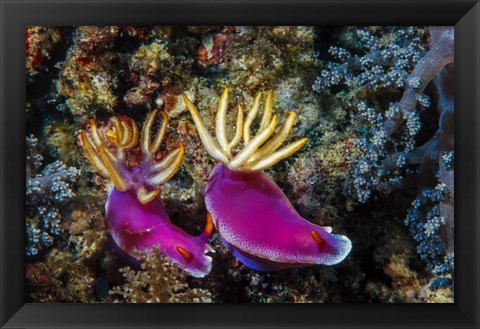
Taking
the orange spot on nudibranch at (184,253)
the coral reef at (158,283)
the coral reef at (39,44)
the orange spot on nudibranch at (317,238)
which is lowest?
the coral reef at (158,283)

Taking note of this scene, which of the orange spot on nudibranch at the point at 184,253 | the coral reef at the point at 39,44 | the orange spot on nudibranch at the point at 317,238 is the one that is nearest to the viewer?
the orange spot on nudibranch at the point at 317,238

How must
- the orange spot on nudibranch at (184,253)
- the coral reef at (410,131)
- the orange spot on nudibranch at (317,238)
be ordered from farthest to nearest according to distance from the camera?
the coral reef at (410,131)
the orange spot on nudibranch at (184,253)
the orange spot on nudibranch at (317,238)

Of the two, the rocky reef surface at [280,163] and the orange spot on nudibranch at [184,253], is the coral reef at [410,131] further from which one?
the orange spot on nudibranch at [184,253]

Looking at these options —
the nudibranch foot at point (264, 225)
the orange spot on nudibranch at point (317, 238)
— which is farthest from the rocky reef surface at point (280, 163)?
the orange spot on nudibranch at point (317, 238)

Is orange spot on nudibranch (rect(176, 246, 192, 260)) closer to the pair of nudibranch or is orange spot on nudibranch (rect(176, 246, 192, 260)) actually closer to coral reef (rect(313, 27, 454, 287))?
the pair of nudibranch

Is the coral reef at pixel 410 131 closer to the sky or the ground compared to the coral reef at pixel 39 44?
closer to the ground
